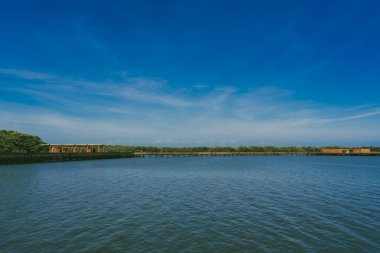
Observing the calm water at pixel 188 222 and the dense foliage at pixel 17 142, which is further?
the dense foliage at pixel 17 142

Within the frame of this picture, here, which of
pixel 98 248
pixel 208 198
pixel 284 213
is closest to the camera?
pixel 98 248

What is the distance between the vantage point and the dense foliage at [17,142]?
8669cm

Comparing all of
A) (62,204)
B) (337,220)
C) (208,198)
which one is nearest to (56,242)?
(62,204)

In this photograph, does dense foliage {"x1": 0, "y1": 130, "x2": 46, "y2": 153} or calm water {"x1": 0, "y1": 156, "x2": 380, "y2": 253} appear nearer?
calm water {"x1": 0, "y1": 156, "x2": 380, "y2": 253}

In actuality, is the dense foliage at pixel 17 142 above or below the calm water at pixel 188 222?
above

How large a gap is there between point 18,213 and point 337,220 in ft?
80.8

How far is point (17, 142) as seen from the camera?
91000 millimetres

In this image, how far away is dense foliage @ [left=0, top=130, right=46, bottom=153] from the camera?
8669 centimetres

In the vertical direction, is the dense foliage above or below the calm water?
above

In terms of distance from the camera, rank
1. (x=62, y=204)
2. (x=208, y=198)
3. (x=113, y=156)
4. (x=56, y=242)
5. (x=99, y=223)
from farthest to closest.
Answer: (x=113, y=156) → (x=208, y=198) → (x=62, y=204) → (x=99, y=223) → (x=56, y=242)

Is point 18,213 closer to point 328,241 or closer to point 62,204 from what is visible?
point 62,204

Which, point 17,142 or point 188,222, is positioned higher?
point 17,142

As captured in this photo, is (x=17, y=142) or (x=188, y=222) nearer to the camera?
(x=188, y=222)

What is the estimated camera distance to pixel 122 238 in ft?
47.0
